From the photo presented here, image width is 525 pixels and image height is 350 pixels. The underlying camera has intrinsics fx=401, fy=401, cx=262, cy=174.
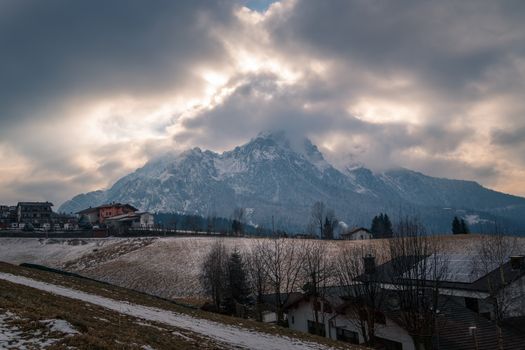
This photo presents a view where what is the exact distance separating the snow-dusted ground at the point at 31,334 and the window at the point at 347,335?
3822 centimetres

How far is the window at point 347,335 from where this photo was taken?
153 ft

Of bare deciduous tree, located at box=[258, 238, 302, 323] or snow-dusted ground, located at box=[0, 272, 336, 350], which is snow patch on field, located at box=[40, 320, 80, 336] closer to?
snow-dusted ground, located at box=[0, 272, 336, 350]

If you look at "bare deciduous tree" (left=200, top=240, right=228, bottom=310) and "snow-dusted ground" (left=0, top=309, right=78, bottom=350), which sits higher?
"snow-dusted ground" (left=0, top=309, right=78, bottom=350)

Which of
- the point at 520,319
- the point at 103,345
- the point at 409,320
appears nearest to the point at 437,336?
the point at 409,320

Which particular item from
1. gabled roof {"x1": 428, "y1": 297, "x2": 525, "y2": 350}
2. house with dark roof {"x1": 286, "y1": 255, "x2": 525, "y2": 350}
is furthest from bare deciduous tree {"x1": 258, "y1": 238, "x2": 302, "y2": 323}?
gabled roof {"x1": 428, "y1": 297, "x2": 525, "y2": 350}

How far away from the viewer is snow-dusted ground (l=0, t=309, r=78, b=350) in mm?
13008

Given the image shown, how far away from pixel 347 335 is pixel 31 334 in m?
40.6

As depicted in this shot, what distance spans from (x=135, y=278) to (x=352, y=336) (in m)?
59.5

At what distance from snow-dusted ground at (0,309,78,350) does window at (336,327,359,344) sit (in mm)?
38223

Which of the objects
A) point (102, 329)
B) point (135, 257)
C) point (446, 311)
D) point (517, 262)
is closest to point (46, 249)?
point (135, 257)

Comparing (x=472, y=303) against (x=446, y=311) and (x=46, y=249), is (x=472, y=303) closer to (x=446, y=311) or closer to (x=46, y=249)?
(x=446, y=311)

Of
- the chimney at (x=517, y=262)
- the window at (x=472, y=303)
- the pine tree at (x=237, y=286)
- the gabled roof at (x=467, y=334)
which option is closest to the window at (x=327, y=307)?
the gabled roof at (x=467, y=334)

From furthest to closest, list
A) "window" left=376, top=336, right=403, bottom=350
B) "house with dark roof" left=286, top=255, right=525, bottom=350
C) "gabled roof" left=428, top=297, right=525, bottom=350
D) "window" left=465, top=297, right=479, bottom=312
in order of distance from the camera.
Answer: "window" left=465, top=297, right=479, bottom=312 < "window" left=376, top=336, right=403, bottom=350 < "house with dark roof" left=286, top=255, right=525, bottom=350 < "gabled roof" left=428, top=297, right=525, bottom=350

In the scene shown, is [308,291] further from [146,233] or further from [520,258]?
[146,233]
